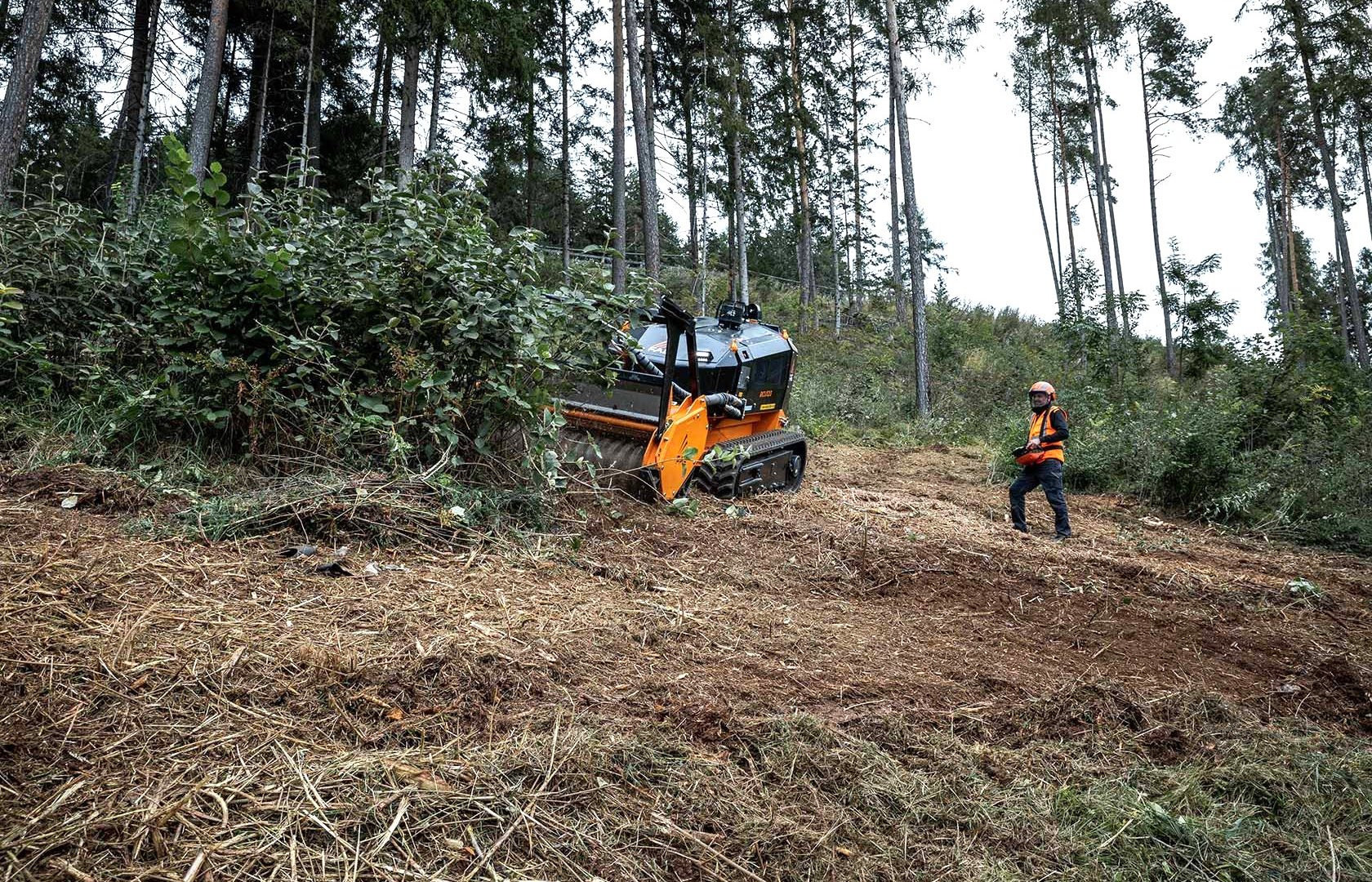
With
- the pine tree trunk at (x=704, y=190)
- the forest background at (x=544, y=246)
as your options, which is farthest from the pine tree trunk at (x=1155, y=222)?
the pine tree trunk at (x=704, y=190)

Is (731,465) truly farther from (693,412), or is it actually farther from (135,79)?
(135,79)

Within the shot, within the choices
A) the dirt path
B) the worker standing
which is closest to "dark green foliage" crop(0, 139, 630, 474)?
the dirt path

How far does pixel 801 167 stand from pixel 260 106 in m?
15.9

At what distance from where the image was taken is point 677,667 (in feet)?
10.8

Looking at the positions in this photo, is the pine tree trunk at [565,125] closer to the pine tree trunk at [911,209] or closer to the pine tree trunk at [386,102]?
the pine tree trunk at [386,102]

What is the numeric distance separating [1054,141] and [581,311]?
106 feet

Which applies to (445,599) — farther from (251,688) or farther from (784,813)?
(784,813)

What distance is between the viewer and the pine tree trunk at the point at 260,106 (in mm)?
15476

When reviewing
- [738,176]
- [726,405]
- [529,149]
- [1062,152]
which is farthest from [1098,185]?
[726,405]

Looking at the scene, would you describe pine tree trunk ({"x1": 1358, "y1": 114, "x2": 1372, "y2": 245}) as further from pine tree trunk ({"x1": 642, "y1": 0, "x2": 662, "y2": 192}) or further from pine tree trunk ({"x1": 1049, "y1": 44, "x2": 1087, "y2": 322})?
pine tree trunk ({"x1": 642, "y1": 0, "x2": 662, "y2": 192})

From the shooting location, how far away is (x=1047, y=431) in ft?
26.8

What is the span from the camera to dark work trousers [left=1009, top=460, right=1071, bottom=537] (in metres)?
7.86

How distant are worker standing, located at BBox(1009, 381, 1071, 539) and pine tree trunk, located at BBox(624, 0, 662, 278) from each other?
8683 millimetres

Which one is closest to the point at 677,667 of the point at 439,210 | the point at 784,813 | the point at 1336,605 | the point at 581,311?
the point at 784,813
